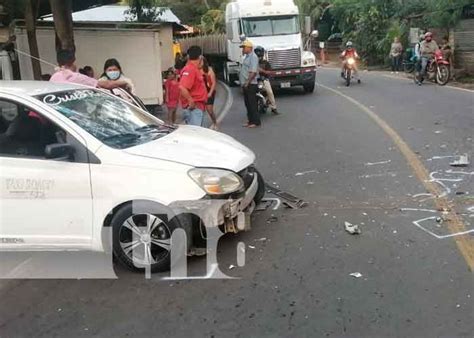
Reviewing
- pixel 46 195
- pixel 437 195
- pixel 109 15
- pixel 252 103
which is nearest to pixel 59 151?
pixel 46 195

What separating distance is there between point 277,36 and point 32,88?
48.6 feet

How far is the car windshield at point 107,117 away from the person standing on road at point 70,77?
1.32 meters

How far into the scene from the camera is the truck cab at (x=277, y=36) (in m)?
18.2

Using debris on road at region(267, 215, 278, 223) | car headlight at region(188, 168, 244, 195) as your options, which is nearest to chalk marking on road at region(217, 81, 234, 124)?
debris on road at region(267, 215, 278, 223)

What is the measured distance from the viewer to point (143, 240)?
466cm

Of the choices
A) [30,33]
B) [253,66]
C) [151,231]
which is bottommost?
[151,231]

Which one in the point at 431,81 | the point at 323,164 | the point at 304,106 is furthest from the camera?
the point at 431,81

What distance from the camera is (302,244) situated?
16.7 ft

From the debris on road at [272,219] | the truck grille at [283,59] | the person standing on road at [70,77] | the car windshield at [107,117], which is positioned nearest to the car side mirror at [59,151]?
the car windshield at [107,117]

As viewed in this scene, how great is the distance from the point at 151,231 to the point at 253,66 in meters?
8.14

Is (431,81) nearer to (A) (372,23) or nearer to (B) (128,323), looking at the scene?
(A) (372,23)

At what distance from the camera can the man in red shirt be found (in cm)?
852

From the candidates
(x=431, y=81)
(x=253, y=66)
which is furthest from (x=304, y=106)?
(x=431, y=81)

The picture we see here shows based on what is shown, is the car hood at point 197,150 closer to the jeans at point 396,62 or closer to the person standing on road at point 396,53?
the person standing on road at point 396,53
